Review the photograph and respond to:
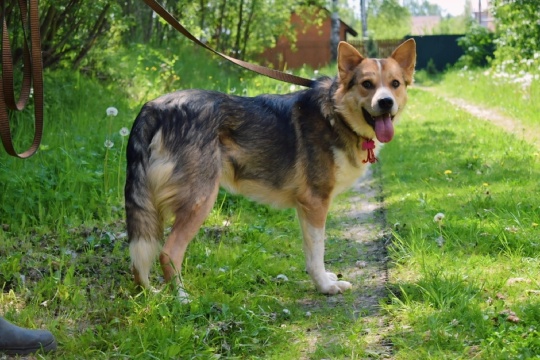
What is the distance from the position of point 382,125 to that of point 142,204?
1.74 m

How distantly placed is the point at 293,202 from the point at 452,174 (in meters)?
3.32

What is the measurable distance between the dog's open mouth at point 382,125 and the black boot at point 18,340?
2560mm

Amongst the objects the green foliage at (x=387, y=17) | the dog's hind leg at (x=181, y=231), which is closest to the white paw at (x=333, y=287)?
the dog's hind leg at (x=181, y=231)

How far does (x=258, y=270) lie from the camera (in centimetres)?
480

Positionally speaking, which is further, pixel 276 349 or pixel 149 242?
pixel 149 242

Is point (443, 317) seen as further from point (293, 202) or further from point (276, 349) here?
point (293, 202)

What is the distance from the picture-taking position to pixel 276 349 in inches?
143

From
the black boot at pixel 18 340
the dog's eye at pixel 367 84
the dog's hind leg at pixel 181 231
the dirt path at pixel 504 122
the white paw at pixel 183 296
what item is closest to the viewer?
the black boot at pixel 18 340

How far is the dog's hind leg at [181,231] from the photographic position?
4262mm

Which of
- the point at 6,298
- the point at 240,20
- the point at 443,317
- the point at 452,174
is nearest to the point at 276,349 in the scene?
the point at 443,317

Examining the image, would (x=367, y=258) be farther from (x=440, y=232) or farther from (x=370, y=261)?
(x=440, y=232)

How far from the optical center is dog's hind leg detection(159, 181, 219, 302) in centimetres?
426

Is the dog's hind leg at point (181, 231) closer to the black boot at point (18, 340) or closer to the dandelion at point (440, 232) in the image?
the black boot at point (18, 340)

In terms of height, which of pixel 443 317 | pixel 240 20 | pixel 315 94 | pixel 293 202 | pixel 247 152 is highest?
pixel 240 20
